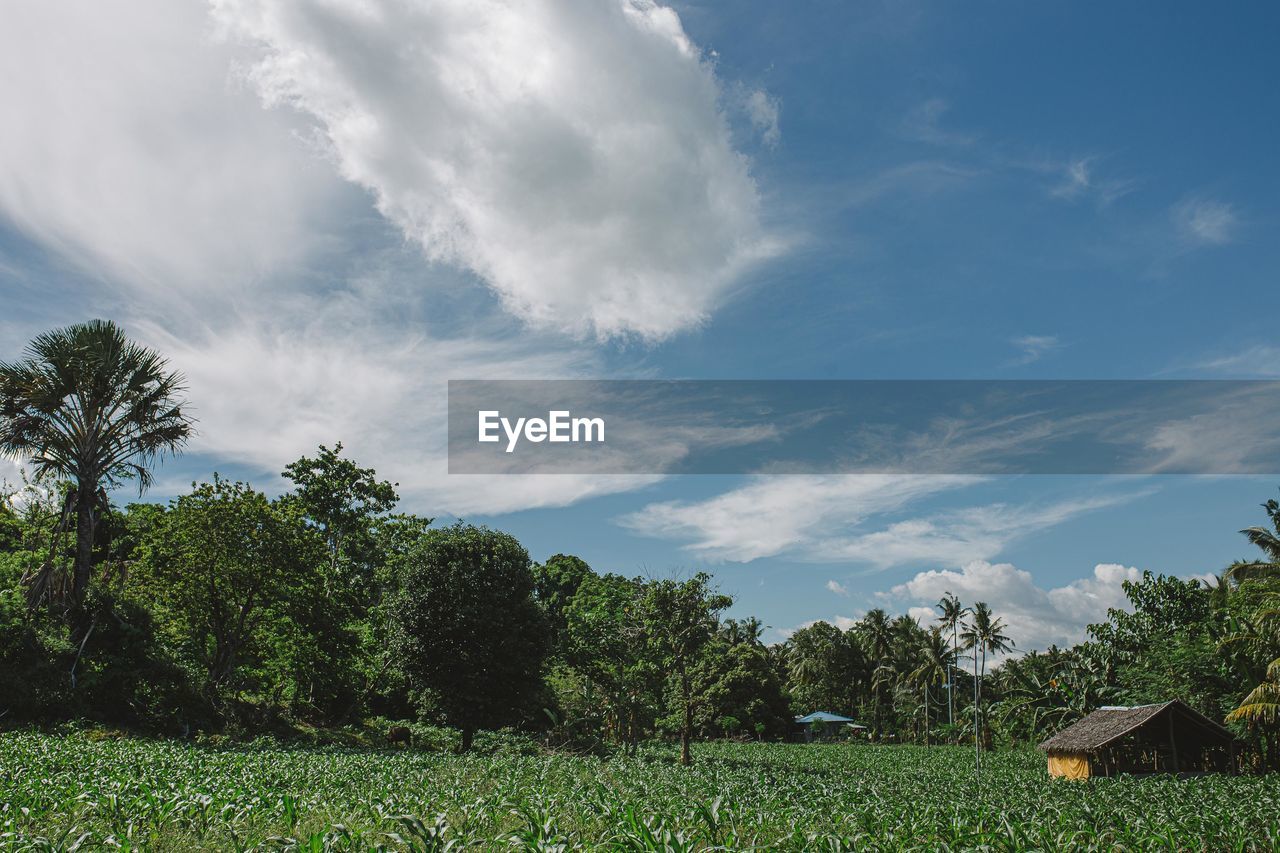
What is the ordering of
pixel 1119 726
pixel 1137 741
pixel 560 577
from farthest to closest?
1. pixel 560 577
2. pixel 1137 741
3. pixel 1119 726

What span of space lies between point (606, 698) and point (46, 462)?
2485cm

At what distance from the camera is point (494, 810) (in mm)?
11109

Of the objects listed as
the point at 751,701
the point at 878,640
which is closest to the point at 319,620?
the point at 751,701

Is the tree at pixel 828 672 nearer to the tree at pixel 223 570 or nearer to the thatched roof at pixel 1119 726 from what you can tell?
the thatched roof at pixel 1119 726

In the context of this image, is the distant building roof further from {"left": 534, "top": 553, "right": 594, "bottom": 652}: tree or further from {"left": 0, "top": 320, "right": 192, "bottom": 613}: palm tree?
{"left": 0, "top": 320, "right": 192, "bottom": 613}: palm tree

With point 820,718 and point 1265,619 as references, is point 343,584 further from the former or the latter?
point 820,718

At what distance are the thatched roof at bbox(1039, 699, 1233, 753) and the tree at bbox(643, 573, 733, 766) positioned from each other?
50.8ft

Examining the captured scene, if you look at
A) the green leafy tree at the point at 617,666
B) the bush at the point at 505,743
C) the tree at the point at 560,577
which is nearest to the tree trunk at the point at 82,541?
the bush at the point at 505,743

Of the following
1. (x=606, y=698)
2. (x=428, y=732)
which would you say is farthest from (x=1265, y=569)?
(x=428, y=732)

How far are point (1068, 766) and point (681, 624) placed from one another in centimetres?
1777

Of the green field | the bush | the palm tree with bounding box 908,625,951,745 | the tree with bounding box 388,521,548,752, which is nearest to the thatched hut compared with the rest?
the green field

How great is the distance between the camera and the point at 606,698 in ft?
123

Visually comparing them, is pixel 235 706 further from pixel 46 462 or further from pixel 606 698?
pixel 606 698

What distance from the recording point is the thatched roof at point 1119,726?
3041 cm
